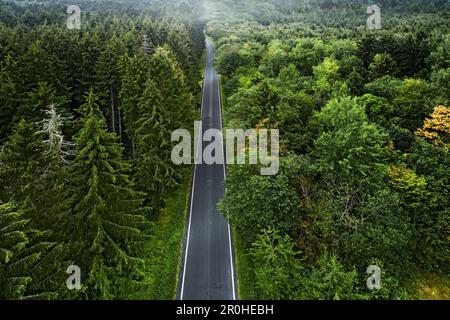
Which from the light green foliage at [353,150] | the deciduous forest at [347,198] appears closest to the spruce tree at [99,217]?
the deciduous forest at [347,198]

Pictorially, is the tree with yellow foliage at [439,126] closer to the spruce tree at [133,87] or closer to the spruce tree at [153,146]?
the spruce tree at [153,146]

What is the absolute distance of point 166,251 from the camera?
30750mm

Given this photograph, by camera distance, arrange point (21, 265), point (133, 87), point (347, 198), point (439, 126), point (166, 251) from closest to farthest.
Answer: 1. point (21, 265)
2. point (347, 198)
3. point (166, 251)
4. point (439, 126)
5. point (133, 87)

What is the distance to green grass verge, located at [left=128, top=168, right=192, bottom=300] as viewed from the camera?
86.7ft

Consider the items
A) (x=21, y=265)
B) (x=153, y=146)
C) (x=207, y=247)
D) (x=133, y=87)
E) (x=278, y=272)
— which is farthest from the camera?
(x=133, y=87)

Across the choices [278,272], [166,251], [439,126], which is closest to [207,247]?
[166,251]

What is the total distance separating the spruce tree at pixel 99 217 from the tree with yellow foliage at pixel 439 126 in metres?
29.3

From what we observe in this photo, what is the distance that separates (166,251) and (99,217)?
10.4 metres

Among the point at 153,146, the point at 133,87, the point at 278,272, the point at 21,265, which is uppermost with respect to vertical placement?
the point at 133,87

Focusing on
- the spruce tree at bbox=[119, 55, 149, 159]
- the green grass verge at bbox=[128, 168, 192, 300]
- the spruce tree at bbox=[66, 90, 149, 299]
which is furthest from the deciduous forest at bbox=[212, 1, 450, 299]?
the spruce tree at bbox=[119, 55, 149, 159]

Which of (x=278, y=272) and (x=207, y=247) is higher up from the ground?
(x=207, y=247)

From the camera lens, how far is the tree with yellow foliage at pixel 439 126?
34.2 m

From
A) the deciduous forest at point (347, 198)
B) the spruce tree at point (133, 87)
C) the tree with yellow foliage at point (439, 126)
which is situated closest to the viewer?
the deciduous forest at point (347, 198)

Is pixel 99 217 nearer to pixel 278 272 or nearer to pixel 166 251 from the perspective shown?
pixel 166 251
